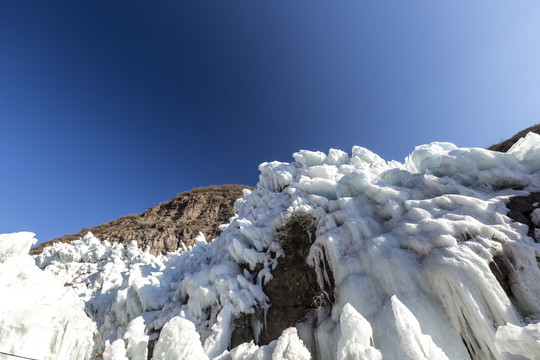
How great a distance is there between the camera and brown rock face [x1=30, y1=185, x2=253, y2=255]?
36312mm

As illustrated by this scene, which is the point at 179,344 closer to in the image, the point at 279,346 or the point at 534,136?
the point at 279,346

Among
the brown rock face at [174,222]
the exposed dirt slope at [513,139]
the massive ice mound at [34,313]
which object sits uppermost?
the brown rock face at [174,222]

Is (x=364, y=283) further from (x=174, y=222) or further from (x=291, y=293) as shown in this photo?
(x=174, y=222)

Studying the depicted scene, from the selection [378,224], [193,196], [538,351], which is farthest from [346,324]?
[193,196]

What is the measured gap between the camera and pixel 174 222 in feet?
145

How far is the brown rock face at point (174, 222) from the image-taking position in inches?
1430

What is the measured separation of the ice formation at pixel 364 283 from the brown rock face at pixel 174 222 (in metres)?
21.6

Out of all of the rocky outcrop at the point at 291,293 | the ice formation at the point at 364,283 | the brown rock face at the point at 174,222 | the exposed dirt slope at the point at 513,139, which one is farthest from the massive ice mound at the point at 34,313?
the brown rock face at the point at 174,222

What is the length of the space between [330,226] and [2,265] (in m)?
10.3

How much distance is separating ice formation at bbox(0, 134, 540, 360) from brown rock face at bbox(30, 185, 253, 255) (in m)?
21.6

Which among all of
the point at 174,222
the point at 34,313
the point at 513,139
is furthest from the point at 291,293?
the point at 174,222

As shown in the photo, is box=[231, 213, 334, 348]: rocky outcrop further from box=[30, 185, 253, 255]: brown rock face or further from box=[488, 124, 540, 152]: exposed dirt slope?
box=[30, 185, 253, 255]: brown rock face

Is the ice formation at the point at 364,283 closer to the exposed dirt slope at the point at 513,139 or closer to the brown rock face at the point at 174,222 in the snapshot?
the exposed dirt slope at the point at 513,139

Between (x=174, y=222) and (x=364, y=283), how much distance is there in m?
42.9
